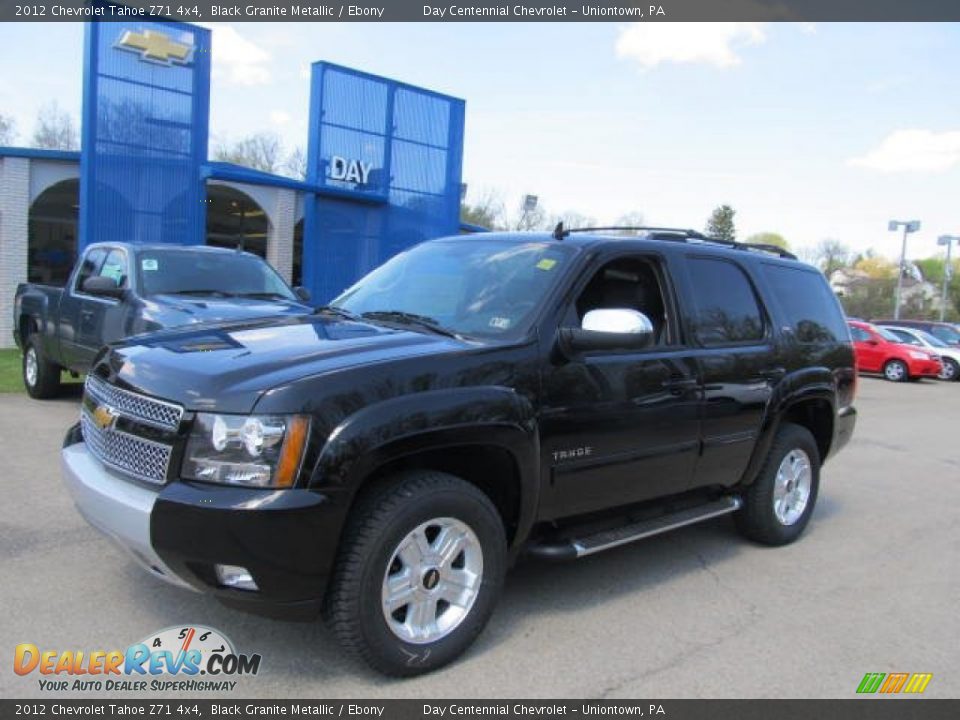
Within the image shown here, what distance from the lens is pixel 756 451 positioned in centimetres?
511

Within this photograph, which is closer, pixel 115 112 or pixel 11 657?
pixel 11 657

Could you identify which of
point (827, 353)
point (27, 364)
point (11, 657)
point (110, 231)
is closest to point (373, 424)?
point (11, 657)

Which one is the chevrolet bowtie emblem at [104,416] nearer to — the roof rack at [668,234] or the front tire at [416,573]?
the front tire at [416,573]

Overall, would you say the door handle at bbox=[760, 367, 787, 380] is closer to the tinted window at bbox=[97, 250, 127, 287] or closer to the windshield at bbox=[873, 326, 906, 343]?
the tinted window at bbox=[97, 250, 127, 287]

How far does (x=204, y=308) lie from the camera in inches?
294

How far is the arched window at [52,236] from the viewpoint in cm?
2531

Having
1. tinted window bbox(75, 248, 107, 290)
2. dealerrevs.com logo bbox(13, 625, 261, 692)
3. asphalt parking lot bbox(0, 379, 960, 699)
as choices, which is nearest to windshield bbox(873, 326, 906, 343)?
asphalt parking lot bbox(0, 379, 960, 699)

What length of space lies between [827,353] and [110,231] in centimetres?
1390

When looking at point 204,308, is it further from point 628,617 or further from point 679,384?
point 628,617

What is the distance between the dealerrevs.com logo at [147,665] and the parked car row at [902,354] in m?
21.5

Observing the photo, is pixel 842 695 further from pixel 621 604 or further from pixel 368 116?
pixel 368 116

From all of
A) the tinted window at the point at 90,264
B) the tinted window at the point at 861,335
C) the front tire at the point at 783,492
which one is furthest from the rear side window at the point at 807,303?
the tinted window at the point at 861,335

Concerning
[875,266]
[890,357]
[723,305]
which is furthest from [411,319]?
[875,266]
